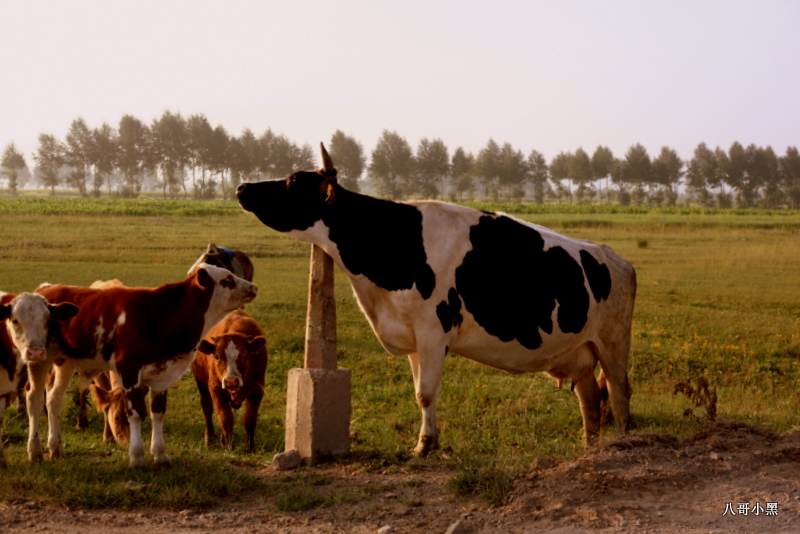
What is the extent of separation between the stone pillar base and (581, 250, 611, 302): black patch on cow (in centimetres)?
270

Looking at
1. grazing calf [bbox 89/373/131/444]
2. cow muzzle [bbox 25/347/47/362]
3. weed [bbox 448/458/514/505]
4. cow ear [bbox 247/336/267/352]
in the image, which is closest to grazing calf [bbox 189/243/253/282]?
cow ear [bbox 247/336/267/352]

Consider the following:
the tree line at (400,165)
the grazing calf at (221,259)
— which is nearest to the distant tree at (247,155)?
the tree line at (400,165)

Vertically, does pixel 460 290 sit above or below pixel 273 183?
below

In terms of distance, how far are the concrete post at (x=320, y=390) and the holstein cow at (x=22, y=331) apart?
208cm

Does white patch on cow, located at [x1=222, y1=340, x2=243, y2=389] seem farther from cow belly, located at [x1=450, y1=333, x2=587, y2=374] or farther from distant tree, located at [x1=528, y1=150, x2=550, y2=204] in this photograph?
distant tree, located at [x1=528, y1=150, x2=550, y2=204]

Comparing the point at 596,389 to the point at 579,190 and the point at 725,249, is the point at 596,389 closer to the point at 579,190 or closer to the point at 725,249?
the point at 725,249

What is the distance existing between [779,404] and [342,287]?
13.6 meters

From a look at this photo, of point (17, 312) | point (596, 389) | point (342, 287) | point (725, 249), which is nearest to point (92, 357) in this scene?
point (17, 312)

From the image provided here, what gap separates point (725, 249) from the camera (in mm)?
34562

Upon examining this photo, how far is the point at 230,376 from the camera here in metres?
9.02

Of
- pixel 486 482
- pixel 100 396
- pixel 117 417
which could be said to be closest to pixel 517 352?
pixel 486 482

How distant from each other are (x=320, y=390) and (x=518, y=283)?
2.15 meters

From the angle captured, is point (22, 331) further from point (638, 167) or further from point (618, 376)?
point (638, 167)

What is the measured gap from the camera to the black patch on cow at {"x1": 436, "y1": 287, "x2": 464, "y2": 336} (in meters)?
7.57
